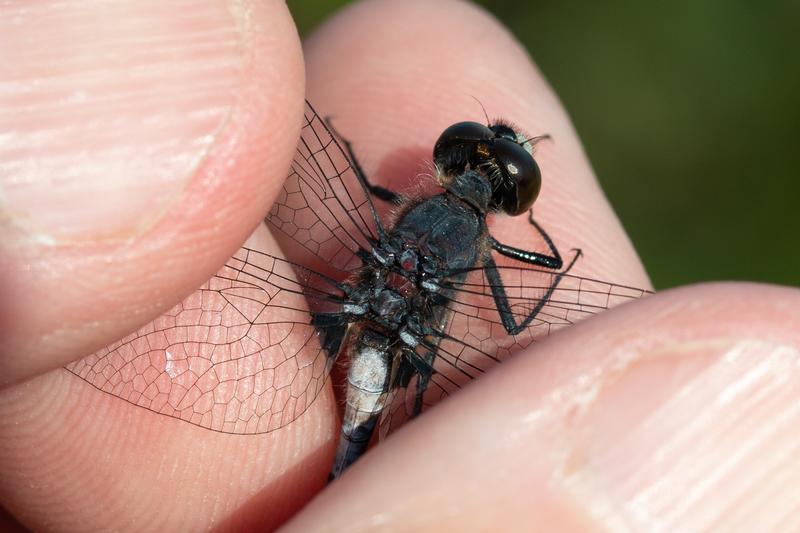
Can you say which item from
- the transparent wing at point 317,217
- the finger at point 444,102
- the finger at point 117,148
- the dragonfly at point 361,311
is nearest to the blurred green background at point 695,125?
the finger at point 444,102

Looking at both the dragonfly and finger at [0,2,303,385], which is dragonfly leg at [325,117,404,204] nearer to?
the dragonfly

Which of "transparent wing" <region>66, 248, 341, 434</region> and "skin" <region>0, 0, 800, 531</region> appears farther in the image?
"transparent wing" <region>66, 248, 341, 434</region>

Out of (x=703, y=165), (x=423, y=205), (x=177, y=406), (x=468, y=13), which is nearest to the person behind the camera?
(x=177, y=406)

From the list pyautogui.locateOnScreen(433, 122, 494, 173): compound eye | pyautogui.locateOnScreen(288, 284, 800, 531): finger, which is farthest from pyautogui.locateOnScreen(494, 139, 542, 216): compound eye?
pyautogui.locateOnScreen(288, 284, 800, 531): finger

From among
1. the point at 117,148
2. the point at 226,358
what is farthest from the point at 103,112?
the point at 226,358

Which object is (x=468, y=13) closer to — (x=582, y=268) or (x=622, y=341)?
(x=582, y=268)

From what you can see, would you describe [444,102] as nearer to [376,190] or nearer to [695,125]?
[376,190]

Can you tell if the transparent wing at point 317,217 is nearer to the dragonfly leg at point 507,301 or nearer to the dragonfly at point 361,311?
the dragonfly at point 361,311

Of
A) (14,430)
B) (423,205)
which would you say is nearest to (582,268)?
(423,205)
